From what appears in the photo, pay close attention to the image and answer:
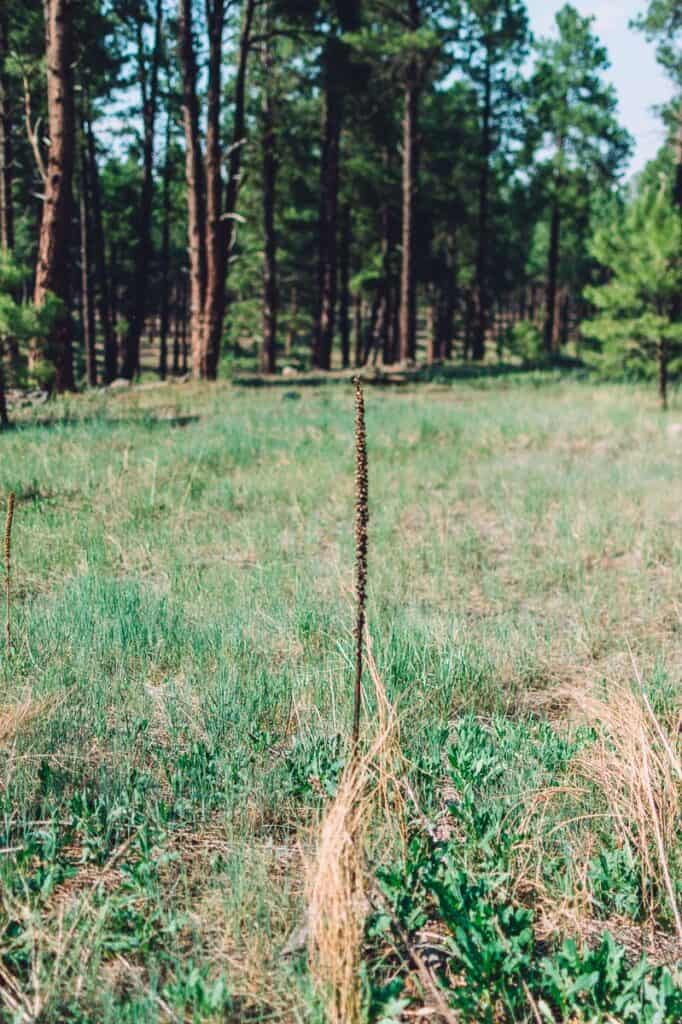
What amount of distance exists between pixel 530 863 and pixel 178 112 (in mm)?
26883

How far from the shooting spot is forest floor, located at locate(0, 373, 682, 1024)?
213 cm

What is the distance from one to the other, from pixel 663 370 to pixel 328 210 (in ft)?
41.3

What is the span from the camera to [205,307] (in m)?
17.2

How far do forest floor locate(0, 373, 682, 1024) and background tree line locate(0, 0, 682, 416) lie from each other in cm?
579

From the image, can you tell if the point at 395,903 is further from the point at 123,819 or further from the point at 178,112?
the point at 178,112

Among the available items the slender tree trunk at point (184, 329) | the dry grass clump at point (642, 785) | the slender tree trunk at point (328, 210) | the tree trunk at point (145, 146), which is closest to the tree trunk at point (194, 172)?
the slender tree trunk at point (328, 210)

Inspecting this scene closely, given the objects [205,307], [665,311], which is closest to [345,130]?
[205,307]

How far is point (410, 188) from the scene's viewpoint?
21.4 metres

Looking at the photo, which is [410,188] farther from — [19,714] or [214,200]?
[19,714]

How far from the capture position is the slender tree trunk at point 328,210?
21.6 meters

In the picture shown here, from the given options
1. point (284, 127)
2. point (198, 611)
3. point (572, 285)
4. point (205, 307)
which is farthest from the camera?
point (572, 285)

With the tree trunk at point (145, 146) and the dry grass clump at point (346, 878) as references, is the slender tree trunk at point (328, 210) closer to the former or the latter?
the tree trunk at point (145, 146)

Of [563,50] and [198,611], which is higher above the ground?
[563,50]

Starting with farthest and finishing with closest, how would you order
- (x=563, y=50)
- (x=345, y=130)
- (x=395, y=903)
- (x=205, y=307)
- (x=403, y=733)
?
(x=563, y=50), (x=345, y=130), (x=205, y=307), (x=403, y=733), (x=395, y=903)
